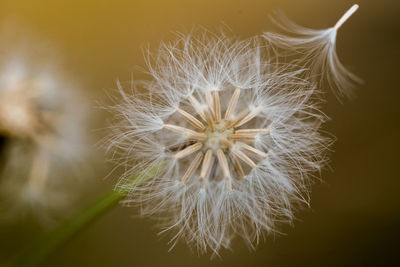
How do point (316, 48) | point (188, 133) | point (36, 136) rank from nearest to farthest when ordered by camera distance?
point (188, 133)
point (316, 48)
point (36, 136)

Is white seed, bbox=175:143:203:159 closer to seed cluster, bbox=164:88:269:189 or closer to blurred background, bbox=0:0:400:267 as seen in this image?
seed cluster, bbox=164:88:269:189

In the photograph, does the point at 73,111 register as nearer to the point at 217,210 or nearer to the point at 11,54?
Result: the point at 11,54

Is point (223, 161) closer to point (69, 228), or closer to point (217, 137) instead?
point (217, 137)

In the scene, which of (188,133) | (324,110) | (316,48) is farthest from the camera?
(324,110)

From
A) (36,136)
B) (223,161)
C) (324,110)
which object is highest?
(36,136)

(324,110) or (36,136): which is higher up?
(36,136)

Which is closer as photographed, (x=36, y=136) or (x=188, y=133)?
(x=188, y=133)

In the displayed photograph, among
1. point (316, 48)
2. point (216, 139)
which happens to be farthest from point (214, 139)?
point (316, 48)

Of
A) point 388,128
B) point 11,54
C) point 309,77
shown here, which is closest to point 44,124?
point 11,54

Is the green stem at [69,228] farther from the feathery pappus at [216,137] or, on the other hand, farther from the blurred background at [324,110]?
the blurred background at [324,110]
